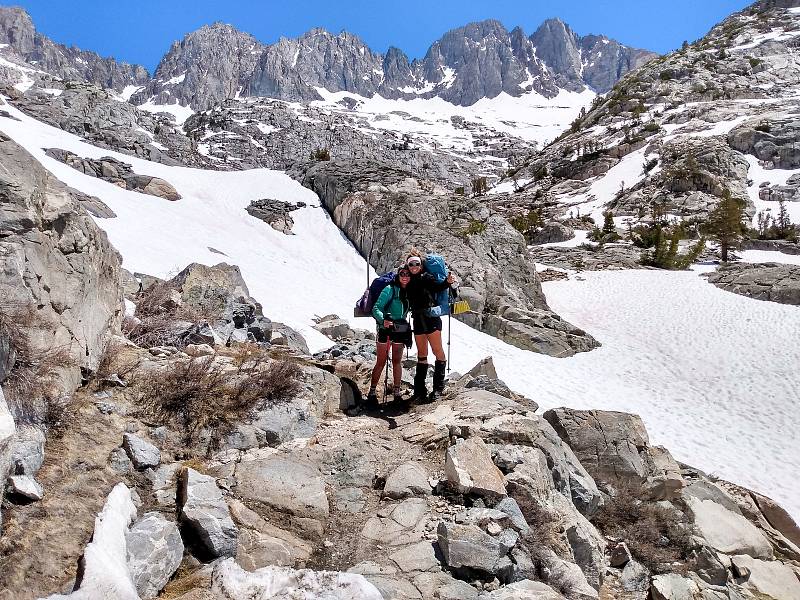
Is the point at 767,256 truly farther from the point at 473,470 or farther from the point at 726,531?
the point at 473,470

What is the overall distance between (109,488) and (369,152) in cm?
11672

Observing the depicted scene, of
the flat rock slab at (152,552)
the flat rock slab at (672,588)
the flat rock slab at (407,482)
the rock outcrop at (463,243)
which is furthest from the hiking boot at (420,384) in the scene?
the rock outcrop at (463,243)

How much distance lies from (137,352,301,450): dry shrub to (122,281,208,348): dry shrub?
4.38 ft

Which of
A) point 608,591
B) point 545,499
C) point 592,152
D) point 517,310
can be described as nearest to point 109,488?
point 545,499

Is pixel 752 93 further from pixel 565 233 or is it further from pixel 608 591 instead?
pixel 608 591

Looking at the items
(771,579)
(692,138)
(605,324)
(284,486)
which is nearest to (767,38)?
(692,138)

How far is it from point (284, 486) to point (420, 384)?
322 cm

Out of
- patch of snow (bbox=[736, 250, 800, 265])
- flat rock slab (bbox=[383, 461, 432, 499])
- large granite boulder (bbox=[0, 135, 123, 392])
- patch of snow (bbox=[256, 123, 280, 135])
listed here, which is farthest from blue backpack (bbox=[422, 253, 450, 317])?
patch of snow (bbox=[256, 123, 280, 135])

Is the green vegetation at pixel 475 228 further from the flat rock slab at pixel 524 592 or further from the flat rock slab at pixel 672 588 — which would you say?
the flat rock slab at pixel 524 592

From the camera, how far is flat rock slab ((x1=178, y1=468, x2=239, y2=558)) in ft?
11.2

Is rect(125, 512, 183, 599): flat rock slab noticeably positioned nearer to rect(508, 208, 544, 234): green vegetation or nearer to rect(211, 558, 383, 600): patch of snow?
rect(211, 558, 383, 600): patch of snow

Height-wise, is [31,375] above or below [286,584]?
above

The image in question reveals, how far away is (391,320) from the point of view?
6941mm

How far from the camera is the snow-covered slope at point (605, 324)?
12.5 m
